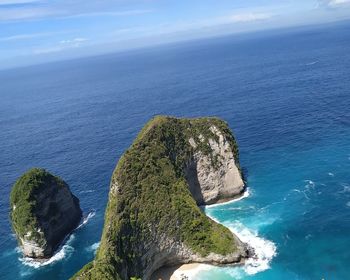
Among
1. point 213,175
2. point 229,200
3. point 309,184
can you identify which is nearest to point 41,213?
point 213,175

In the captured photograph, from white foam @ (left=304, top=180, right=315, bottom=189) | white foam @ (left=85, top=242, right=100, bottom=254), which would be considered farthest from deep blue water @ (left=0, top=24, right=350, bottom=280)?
white foam @ (left=85, top=242, right=100, bottom=254)

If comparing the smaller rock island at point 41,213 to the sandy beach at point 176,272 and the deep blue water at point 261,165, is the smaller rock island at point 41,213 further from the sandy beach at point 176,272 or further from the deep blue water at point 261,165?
the sandy beach at point 176,272

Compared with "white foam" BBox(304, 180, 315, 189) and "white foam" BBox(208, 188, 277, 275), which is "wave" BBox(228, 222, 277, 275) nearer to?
"white foam" BBox(208, 188, 277, 275)

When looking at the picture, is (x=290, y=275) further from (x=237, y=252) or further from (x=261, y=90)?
(x=261, y=90)

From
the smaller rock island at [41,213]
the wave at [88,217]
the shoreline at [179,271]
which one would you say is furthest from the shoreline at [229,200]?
the smaller rock island at [41,213]

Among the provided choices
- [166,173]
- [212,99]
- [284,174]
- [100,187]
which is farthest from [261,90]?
[166,173]
